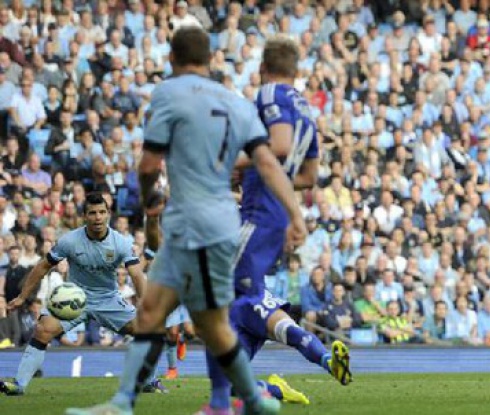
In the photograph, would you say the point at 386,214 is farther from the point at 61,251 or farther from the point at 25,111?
the point at 61,251

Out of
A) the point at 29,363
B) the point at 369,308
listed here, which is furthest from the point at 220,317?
the point at 369,308

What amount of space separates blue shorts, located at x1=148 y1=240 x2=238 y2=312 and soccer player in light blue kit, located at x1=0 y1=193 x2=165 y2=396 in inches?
208

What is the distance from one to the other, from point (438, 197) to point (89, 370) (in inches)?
319

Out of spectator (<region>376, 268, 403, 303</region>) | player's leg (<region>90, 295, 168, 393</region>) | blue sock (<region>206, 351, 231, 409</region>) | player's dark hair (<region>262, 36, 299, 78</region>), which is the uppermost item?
player's dark hair (<region>262, 36, 299, 78</region>)

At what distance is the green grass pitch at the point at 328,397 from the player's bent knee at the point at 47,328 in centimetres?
56

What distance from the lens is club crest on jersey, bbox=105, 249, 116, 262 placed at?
14.9 metres

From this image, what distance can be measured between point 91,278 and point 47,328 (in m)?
0.78

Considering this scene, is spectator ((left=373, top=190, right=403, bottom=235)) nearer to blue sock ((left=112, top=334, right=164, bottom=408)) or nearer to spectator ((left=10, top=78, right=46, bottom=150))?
spectator ((left=10, top=78, right=46, bottom=150))

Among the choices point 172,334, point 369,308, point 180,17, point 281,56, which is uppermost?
point 281,56

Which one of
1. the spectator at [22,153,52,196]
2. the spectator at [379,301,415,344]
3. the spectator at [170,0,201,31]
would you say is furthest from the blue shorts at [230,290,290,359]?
the spectator at [170,0,201,31]

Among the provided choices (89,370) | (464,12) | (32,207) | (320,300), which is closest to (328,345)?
(320,300)

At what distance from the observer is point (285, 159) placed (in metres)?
11.0

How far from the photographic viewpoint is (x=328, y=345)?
21.4 meters

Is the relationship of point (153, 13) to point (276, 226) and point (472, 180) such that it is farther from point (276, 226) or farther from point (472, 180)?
point (276, 226)
